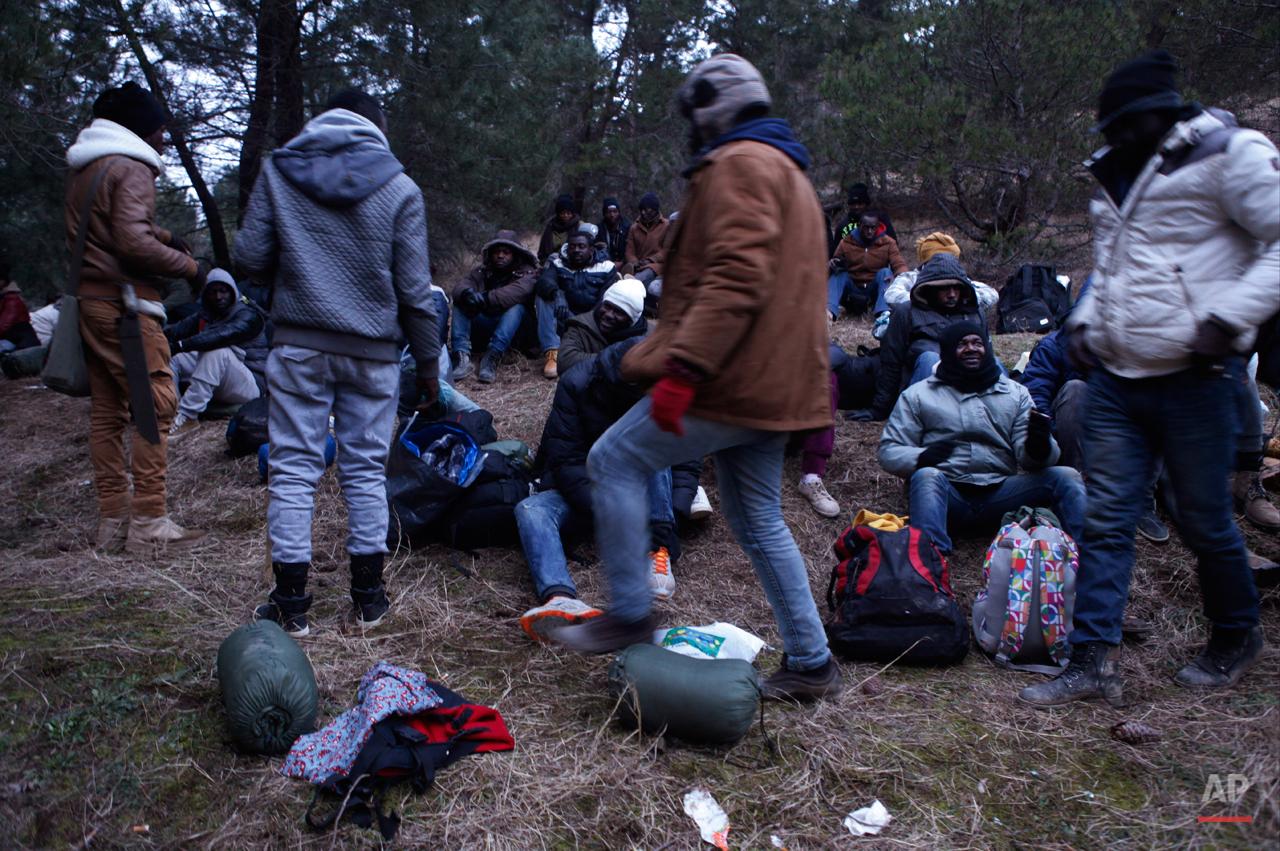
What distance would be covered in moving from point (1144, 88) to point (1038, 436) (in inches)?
63.7

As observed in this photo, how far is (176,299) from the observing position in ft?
25.7

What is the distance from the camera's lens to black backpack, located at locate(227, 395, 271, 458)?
213 inches

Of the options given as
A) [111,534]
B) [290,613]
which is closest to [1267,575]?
[290,613]

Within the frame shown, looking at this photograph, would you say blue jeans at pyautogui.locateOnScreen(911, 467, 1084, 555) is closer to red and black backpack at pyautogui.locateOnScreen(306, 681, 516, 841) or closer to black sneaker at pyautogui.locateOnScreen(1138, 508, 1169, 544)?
black sneaker at pyautogui.locateOnScreen(1138, 508, 1169, 544)

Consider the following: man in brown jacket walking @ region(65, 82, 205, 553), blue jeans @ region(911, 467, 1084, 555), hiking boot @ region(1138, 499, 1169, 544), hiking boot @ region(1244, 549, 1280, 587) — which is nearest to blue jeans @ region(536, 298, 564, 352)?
man in brown jacket walking @ region(65, 82, 205, 553)

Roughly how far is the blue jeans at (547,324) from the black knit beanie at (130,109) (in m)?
3.93

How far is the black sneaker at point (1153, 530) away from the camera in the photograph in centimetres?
382

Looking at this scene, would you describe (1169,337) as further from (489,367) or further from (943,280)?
(489,367)

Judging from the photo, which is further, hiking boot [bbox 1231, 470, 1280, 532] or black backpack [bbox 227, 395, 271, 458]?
black backpack [bbox 227, 395, 271, 458]

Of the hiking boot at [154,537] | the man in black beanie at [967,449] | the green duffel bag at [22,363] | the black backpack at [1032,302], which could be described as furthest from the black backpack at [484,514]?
the green duffel bag at [22,363]

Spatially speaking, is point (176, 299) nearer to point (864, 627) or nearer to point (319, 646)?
point (319, 646)

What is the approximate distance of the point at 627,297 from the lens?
192 inches

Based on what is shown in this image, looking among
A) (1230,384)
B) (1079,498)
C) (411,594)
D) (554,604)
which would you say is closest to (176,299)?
(411,594)

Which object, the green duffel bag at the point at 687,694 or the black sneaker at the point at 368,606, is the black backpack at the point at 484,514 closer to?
the black sneaker at the point at 368,606
